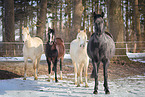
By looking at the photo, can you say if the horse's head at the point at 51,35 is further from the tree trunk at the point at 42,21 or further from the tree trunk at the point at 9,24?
the tree trunk at the point at 42,21

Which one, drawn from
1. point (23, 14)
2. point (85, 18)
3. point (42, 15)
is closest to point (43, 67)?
point (42, 15)

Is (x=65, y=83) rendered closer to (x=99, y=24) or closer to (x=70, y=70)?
(x=99, y=24)

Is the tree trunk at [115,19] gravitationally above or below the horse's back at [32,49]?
above

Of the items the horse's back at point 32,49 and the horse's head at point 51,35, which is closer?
the horse's head at point 51,35

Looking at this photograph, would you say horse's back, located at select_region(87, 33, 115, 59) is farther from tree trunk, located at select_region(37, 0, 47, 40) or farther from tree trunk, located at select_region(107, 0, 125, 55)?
tree trunk, located at select_region(37, 0, 47, 40)

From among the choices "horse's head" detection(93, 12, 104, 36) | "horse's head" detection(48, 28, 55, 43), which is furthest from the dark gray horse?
"horse's head" detection(48, 28, 55, 43)

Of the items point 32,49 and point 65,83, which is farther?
point 32,49

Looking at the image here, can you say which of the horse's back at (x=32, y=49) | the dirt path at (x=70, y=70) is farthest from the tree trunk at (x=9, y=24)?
the horse's back at (x=32, y=49)

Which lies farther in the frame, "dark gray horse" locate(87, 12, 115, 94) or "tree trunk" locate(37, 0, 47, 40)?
"tree trunk" locate(37, 0, 47, 40)

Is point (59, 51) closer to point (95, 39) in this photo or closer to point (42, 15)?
point (95, 39)

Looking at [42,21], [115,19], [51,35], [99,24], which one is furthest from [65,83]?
[42,21]

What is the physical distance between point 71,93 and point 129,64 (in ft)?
26.0

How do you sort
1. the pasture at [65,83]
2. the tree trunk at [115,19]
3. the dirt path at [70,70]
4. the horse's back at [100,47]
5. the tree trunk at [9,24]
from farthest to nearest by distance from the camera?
the tree trunk at [9,24] → the tree trunk at [115,19] → the dirt path at [70,70] → the pasture at [65,83] → the horse's back at [100,47]

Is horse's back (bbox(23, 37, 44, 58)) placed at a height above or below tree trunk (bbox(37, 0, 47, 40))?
below
